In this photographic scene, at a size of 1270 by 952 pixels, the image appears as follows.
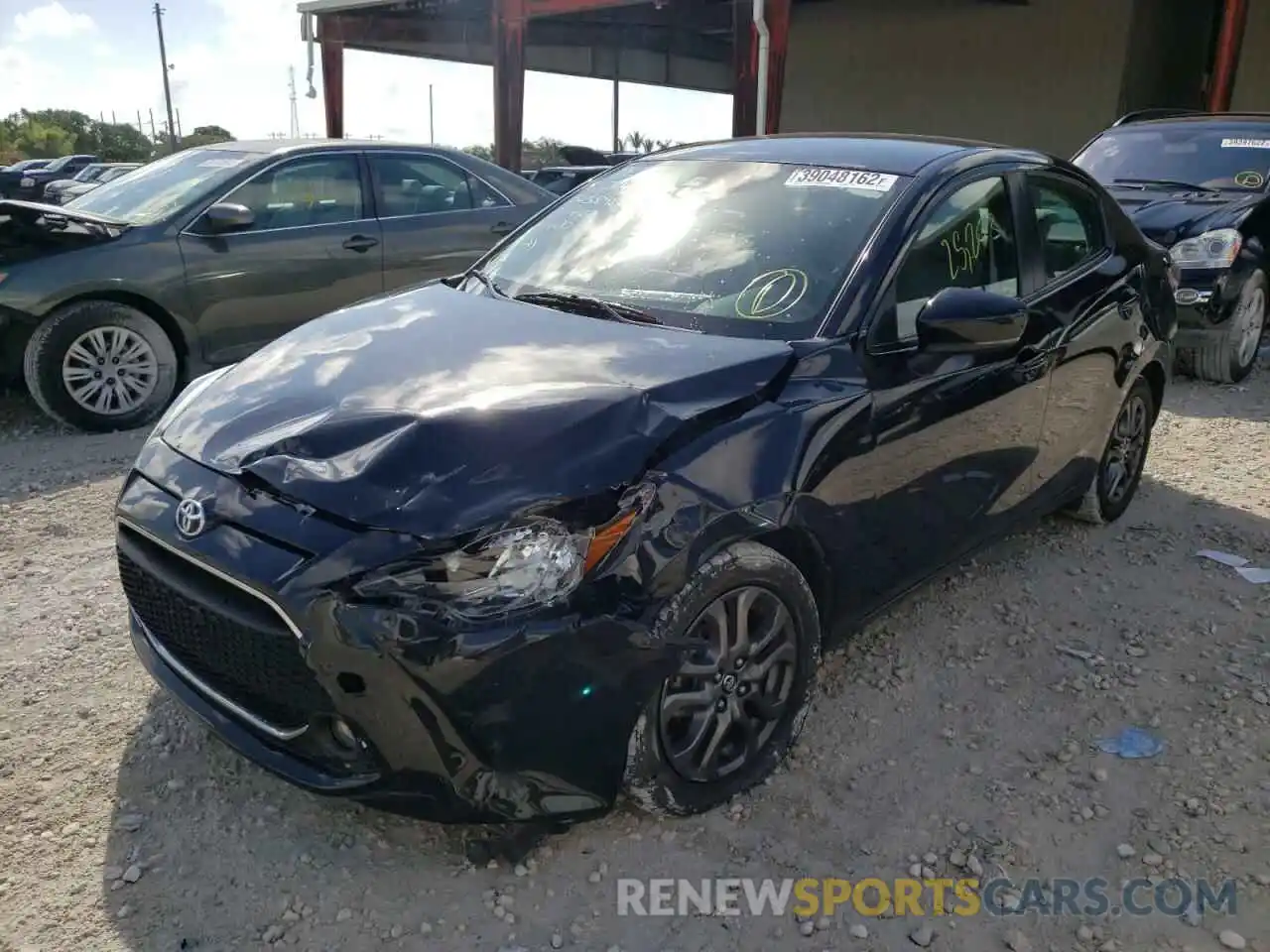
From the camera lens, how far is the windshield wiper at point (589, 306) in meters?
3.03

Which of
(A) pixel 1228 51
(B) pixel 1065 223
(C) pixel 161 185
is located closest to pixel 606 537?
(B) pixel 1065 223

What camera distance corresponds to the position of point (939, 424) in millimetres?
3125

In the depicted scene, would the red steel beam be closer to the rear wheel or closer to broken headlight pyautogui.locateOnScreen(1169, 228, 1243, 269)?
the rear wheel

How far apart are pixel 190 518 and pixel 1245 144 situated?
7964 mm

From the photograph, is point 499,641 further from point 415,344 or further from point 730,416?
point 415,344

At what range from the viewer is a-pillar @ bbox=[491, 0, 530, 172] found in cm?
1554

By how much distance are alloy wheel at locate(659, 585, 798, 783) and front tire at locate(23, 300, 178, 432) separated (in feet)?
14.3

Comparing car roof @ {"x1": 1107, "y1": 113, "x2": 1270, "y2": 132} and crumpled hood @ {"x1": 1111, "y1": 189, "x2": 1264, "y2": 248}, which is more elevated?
car roof @ {"x1": 1107, "y1": 113, "x2": 1270, "y2": 132}

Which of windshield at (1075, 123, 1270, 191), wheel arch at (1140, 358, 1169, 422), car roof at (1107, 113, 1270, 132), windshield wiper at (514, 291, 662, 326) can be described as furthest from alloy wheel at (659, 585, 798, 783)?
car roof at (1107, 113, 1270, 132)

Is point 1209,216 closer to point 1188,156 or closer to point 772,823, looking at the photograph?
point 1188,156

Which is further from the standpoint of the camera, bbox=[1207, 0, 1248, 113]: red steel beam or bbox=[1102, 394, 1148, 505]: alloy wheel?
bbox=[1207, 0, 1248, 113]: red steel beam

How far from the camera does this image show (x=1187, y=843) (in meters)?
2.62

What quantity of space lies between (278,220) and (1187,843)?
553 cm

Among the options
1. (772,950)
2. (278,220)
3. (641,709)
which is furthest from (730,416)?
(278,220)
